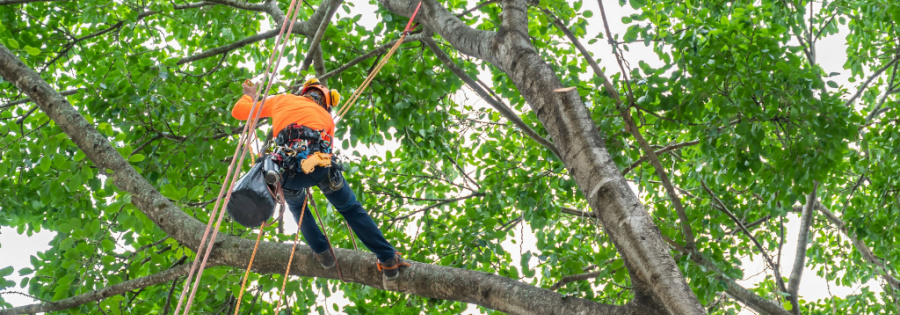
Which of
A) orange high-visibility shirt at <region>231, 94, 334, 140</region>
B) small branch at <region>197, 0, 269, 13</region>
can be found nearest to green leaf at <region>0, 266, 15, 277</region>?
orange high-visibility shirt at <region>231, 94, 334, 140</region>

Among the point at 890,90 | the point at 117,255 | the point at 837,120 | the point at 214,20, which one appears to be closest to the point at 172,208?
the point at 117,255

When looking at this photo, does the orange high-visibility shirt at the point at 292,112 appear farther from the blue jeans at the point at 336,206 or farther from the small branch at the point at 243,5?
the small branch at the point at 243,5

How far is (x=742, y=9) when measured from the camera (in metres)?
4.97

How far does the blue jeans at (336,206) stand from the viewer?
310 centimetres

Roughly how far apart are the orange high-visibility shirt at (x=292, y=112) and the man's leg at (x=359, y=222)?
34 cm

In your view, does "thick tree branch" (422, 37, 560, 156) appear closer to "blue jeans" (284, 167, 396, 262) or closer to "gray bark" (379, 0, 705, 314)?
"gray bark" (379, 0, 705, 314)

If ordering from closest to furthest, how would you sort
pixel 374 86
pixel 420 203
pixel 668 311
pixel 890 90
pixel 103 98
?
pixel 668 311 < pixel 103 98 < pixel 374 86 < pixel 890 90 < pixel 420 203

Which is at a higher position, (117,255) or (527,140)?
(527,140)

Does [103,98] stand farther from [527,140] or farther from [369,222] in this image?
[527,140]

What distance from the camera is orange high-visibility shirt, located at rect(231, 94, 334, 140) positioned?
3.23 m

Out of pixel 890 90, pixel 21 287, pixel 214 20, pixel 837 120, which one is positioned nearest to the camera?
pixel 837 120

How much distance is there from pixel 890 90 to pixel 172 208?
18.7 ft

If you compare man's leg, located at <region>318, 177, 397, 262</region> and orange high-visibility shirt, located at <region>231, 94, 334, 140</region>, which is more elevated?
orange high-visibility shirt, located at <region>231, 94, 334, 140</region>

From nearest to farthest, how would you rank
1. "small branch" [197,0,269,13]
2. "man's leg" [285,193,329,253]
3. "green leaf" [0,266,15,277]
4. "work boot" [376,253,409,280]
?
"work boot" [376,253,409,280] < "man's leg" [285,193,329,253] < "green leaf" [0,266,15,277] < "small branch" [197,0,269,13]
